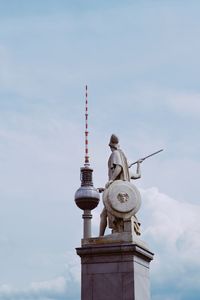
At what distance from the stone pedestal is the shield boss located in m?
1.18

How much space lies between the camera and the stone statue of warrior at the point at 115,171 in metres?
21.3

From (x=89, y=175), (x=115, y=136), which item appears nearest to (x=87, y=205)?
(x=89, y=175)

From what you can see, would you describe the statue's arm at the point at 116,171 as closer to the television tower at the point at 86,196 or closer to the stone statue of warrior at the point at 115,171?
the stone statue of warrior at the point at 115,171

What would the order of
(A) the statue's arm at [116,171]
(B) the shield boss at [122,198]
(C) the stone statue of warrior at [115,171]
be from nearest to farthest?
1. (B) the shield boss at [122,198]
2. (C) the stone statue of warrior at [115,171]
3. (A) the statue's arm at [116,171]

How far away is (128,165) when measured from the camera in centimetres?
2212

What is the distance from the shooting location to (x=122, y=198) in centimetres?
2117

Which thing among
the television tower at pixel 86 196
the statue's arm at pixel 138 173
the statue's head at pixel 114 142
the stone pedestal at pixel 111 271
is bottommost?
the stone pedestal at pixel 111 271

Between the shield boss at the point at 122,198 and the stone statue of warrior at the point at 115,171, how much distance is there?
0.34 metres

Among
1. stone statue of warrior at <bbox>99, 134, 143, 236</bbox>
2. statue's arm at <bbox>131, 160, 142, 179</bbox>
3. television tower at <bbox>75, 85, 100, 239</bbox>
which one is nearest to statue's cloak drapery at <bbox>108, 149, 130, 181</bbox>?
stone statue of warrior at <bbox>99, 134, 143, 236</bbox>

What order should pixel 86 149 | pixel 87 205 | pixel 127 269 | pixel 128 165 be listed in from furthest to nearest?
pixel 87 205 → pixel 86 149 → pixel 128 165 → pixel 127 269

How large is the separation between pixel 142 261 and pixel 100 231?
5.36 feet

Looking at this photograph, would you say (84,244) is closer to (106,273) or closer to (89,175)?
(106,273)

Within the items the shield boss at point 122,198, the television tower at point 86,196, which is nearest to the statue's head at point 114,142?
the shield boss at point 122,198

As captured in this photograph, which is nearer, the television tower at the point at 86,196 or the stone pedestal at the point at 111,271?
the stone pedestal at the point at 111,271
